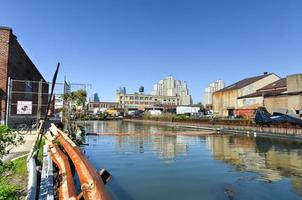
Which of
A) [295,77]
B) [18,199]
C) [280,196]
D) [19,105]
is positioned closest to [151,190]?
[280,196]

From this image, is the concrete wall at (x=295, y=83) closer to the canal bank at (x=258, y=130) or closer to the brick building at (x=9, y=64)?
the canal bank at (x=258, y=130)

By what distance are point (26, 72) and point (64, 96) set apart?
27.4ft

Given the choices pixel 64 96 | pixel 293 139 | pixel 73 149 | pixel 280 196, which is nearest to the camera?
pixel 73 149

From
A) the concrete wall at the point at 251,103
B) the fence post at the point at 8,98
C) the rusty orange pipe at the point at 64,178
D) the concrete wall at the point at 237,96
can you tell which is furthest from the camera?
the concrete wall at the point at 237,96

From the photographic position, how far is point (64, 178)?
6262mm

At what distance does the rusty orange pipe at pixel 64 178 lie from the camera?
5.33m

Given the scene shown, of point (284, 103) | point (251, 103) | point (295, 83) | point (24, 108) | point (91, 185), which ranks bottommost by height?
point (91, 185)

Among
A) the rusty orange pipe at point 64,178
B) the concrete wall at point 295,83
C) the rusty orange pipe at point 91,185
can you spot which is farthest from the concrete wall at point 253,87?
the rusty orange pipe at point 91,185

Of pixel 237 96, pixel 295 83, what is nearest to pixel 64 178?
pixel 295 83

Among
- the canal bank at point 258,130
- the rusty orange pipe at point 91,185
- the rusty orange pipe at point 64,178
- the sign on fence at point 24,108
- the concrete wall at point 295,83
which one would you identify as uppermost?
the concrete wall at point 295,83

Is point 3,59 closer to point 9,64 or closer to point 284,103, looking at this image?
point 9,64

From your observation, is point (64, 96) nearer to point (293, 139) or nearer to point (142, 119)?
point (293, 139)

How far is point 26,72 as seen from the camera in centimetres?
2686

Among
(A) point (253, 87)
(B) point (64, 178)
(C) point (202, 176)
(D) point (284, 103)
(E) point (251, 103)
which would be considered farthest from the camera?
(A) point (253, 87)
